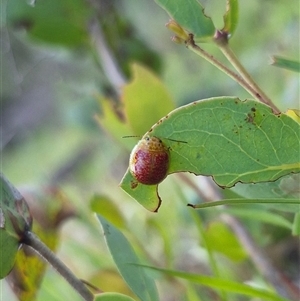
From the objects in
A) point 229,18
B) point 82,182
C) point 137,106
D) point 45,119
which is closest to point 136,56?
point 137,106

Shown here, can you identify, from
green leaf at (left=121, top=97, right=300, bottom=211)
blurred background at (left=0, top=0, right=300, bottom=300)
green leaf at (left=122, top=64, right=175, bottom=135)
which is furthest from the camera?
blurred background at (left=0, top=0, right=300, bottom=300)

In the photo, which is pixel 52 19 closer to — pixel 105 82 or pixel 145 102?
pixel 105 82

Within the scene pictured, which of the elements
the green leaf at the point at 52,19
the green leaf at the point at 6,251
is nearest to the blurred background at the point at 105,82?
the green leaf at the point at 52,19

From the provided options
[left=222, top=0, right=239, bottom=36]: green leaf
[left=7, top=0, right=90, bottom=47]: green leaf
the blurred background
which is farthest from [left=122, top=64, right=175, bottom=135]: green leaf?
[left=7, top=0, right=90, bottom=47]: green leaf

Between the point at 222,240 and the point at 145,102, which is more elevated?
the point at 145,102

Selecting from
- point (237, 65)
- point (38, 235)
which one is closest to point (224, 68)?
point (237, 65)

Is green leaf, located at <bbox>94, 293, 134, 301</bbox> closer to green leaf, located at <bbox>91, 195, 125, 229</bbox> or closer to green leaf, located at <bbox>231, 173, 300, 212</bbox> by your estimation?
green leaf, located at <bbox>231, 173, 300, 212</bbox>
